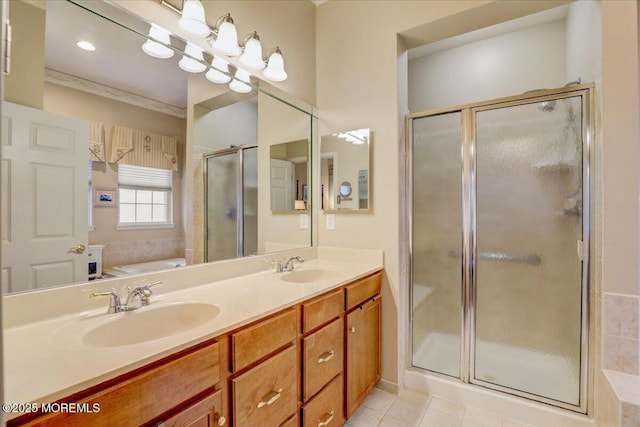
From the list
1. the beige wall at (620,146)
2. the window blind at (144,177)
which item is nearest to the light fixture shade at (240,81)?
the window blind at (144,177)

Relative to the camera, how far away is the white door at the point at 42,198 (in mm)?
1030

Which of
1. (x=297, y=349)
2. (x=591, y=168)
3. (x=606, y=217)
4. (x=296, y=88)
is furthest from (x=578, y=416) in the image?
(x=296, y=88)

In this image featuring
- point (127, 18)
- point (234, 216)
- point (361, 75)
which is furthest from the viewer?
point (361, 75)

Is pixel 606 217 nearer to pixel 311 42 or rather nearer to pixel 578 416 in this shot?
pixel 578 416

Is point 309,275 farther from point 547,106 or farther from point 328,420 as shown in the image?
point 547,106

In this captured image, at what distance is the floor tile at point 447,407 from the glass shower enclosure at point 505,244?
6.3 inches

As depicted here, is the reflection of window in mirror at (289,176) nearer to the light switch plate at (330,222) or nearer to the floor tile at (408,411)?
the light switch plate at (330,222)

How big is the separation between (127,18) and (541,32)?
294 centimetres

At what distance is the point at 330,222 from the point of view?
2.30 metres

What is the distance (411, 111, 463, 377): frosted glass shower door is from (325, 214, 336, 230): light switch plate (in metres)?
0.56

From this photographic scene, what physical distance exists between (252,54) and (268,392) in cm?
172

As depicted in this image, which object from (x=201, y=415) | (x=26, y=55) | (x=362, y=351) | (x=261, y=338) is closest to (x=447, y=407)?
(x=362, y=351)

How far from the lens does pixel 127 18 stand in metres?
1.31

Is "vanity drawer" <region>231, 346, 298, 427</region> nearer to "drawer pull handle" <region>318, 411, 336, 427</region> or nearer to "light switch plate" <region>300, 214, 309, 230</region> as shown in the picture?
"drawer pull handle" <region>318, 411, 336, 427</region>
